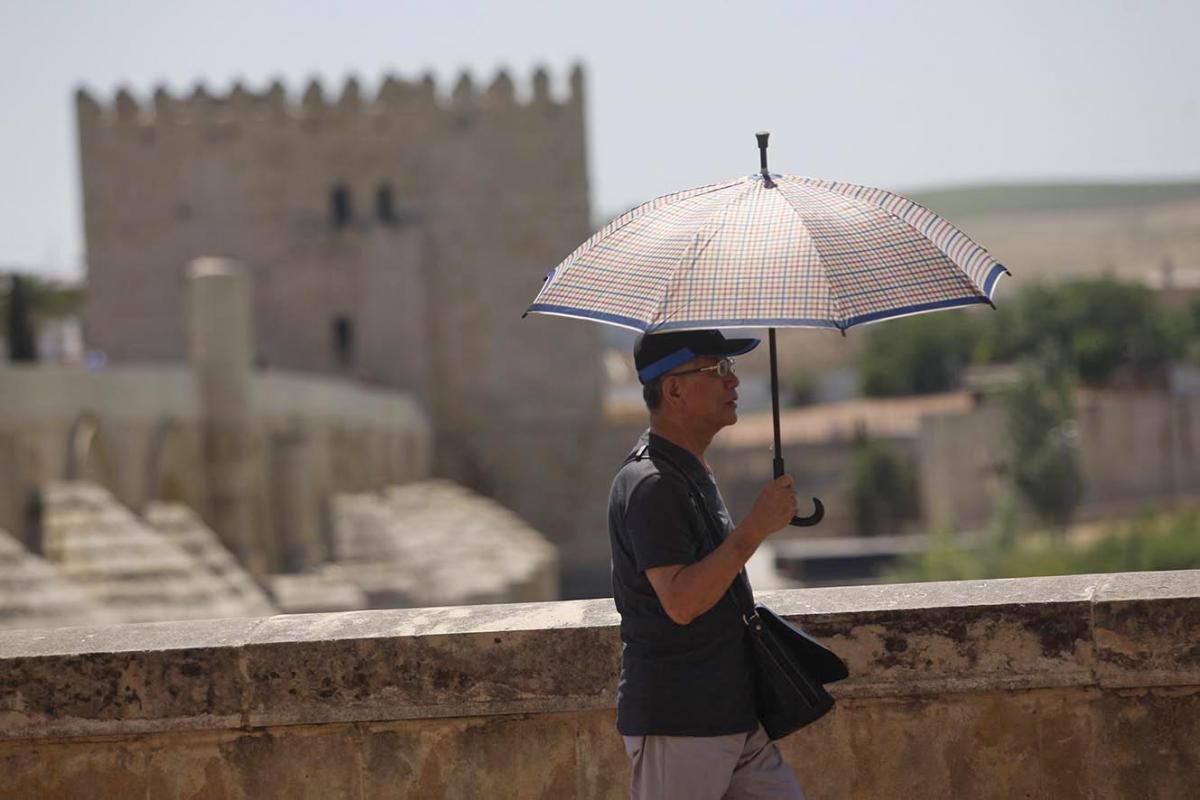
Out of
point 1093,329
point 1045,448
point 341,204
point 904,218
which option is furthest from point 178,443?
point 1093,329

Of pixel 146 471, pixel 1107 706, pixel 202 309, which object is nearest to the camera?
pixel 1107 706

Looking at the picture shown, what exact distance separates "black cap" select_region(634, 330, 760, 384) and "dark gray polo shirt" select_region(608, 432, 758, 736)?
0.16 m

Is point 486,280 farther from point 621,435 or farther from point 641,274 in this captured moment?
point 641,274

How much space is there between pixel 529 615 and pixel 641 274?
45.9 inches

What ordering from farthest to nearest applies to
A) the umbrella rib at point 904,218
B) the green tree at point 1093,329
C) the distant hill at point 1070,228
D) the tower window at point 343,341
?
the distant hill at point 1070,228, the green tree at point 1093,329, the tower window at point 343,341, the umbrella rib at point 904,218

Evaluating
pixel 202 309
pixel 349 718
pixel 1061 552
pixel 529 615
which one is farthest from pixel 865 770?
pixel 1061 552

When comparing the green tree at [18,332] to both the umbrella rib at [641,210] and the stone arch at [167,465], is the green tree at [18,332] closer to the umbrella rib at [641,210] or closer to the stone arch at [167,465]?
the stone arch at [167,465]

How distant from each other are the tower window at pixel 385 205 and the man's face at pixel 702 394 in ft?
107

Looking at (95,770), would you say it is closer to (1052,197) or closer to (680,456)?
(680,456)

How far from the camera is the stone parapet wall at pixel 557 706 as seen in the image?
414 centimetres

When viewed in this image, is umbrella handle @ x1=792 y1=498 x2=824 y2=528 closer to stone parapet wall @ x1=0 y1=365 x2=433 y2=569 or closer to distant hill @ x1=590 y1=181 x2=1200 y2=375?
stone parapet wall @ x1=0 y1=365 x2=433 y2=569

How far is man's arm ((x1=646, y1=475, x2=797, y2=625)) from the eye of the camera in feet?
10.3

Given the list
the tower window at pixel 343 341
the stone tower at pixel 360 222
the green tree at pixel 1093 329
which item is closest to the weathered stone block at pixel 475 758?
the stone tower at pixel 360 222

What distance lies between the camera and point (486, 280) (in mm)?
35500
